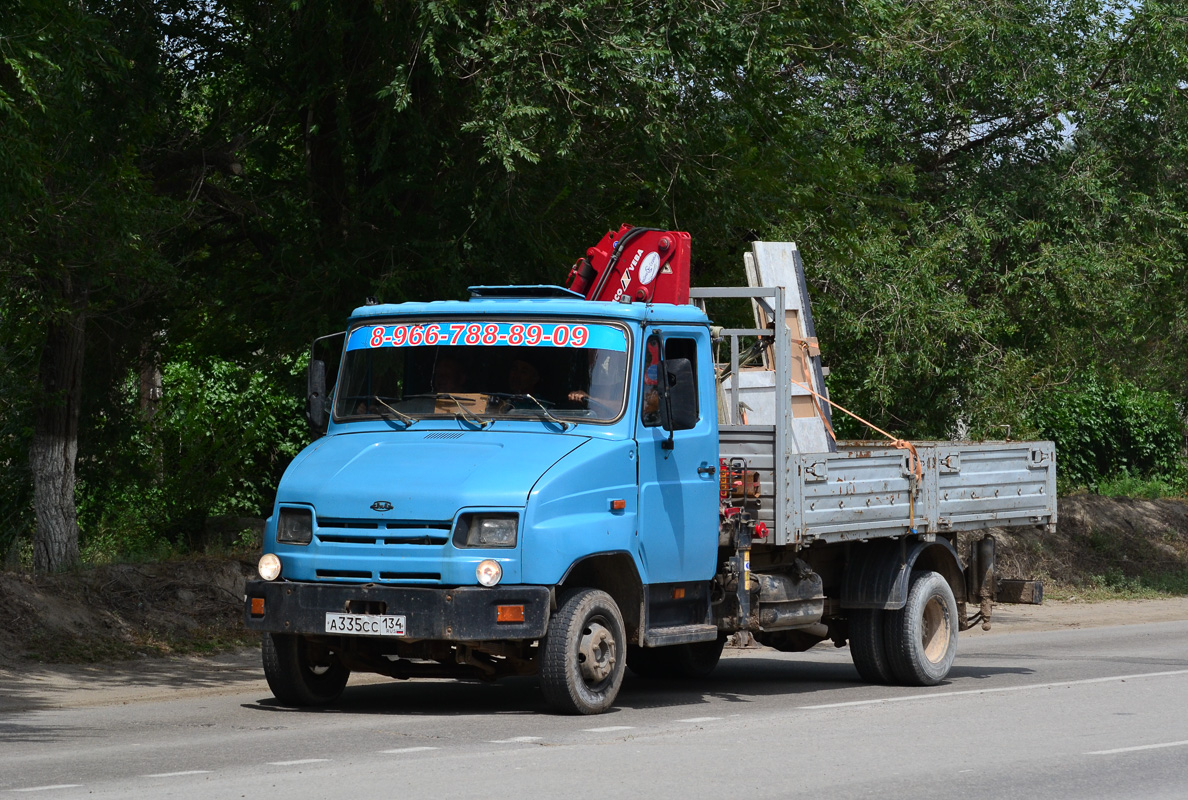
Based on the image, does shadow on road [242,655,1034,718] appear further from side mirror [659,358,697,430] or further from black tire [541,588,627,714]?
side mirror [659,358,697,430]

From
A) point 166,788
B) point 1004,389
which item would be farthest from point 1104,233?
point 166,788

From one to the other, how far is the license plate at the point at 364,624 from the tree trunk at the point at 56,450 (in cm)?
691

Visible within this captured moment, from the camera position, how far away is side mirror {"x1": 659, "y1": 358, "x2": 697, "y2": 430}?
1095 cm

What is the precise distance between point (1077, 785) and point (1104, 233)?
16.6 meters

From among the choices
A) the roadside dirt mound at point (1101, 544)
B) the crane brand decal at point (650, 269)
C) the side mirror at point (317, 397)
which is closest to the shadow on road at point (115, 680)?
the side mirror at point (317, 397)

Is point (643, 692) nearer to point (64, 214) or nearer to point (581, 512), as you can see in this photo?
point (581, 512)

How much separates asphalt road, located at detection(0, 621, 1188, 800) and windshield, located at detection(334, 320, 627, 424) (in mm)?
2043

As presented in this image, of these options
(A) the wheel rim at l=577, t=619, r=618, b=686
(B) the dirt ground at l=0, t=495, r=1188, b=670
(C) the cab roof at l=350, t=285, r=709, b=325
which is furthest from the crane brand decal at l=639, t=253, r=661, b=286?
(B) the dirt ground at l=0, t=495, r=1188, b=670

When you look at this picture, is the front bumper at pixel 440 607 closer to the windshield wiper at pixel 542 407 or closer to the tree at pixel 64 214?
the windshield wiper at pixel 542 407

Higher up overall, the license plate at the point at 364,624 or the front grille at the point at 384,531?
the front grille at the point at 384,531

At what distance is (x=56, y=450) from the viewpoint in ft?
53.3

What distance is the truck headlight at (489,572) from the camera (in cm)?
989

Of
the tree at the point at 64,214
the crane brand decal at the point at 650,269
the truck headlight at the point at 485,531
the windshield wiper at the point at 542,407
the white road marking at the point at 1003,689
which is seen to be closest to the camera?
the truck headlight at the point at 485,531

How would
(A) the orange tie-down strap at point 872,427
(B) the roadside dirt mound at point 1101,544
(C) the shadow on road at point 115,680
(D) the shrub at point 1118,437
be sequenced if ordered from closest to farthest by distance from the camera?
1. (C) the shadow on road at point 115,680
2. (A) the orange tie-down strap at point 872,427
3. (B) the roadside dirt mound at point 1101,544
4. (D) the shrub at point 1118,437
